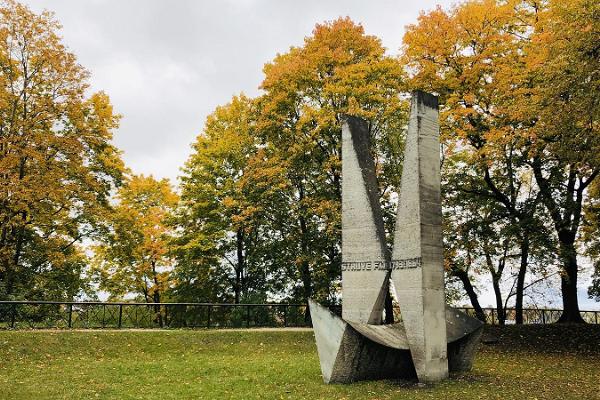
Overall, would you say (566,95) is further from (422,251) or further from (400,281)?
(400,281)

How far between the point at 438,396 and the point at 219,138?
2064cm

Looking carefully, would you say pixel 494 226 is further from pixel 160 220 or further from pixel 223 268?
pixel 160 220

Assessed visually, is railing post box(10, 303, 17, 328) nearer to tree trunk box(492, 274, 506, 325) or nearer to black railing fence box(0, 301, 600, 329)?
black railing fence box(0, 301, 600, 329)

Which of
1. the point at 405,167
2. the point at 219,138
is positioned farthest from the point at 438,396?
the point at 219,138

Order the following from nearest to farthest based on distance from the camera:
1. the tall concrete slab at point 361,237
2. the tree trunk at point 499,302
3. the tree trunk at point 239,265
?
the tall concrete slab at point 361,237, the tree trunk at point 499,302, the tree trunk at point 239,265

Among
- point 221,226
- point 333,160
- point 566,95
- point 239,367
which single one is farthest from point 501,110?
point 221,226

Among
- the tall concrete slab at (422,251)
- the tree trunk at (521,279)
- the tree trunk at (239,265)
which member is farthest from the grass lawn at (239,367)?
the tree trunk at (239,265)

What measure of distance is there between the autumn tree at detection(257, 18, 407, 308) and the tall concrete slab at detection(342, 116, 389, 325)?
663cm

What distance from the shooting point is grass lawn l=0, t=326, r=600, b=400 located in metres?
9.05

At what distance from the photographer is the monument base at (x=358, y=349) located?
9.50m

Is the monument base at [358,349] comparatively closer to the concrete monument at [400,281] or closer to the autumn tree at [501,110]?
the concrete monument at [400,281]

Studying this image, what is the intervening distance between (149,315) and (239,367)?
875cm

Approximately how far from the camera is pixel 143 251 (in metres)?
26.9

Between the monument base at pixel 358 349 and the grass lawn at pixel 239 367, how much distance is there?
33cm
